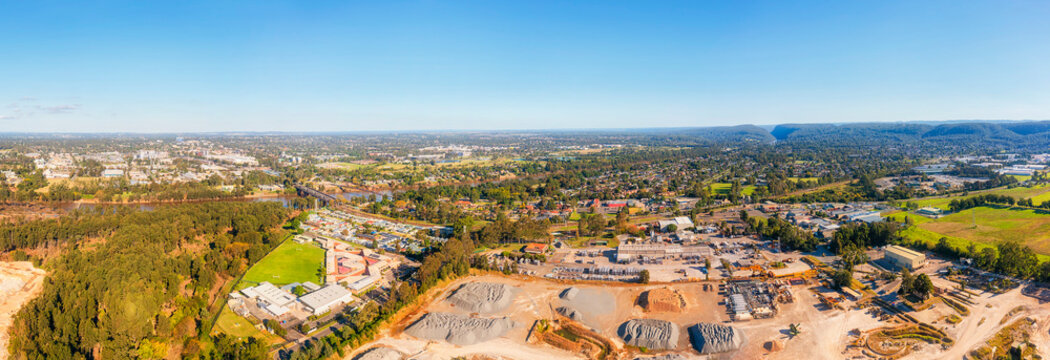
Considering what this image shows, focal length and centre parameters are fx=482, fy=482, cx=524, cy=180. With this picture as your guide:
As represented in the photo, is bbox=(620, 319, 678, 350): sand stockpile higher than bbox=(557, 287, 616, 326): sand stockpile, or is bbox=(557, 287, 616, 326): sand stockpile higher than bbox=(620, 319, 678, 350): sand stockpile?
bbox=(620, 319, 678, 350): sand stockpile

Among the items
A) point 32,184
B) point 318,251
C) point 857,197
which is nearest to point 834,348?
point 318,251

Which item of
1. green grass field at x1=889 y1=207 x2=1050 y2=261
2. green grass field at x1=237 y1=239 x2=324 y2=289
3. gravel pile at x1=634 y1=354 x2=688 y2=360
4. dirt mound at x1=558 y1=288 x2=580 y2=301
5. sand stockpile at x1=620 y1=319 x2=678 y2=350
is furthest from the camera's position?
green grass field at x1=889 y1=207 x2=1050 y2=261

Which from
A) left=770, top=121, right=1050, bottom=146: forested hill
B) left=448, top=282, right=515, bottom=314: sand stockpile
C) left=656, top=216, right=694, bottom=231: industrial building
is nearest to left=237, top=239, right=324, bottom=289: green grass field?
left=448, top=282, right=515, bottom=314: sand stockpile

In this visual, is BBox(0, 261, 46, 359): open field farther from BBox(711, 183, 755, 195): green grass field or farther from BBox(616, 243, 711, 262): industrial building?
BBox(711, 183, 755, 195): green grass field

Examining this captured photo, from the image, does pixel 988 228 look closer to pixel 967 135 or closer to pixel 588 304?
pixel 588 304

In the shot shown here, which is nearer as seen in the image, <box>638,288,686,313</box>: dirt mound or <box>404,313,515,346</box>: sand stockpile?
<box>404,313,515,346</box>: sand stockpile

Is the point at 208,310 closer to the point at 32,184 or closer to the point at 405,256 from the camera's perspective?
the point at 405,256

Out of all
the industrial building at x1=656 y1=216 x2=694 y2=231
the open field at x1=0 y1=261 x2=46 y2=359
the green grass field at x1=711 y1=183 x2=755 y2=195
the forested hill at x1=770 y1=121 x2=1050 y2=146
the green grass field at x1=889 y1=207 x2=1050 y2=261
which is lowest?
the green grass field at x1=711 y1=183 x2=755 y2=195

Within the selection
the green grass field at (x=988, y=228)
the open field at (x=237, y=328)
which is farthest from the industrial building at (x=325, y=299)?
the green grass field at (x=988, y=228)
